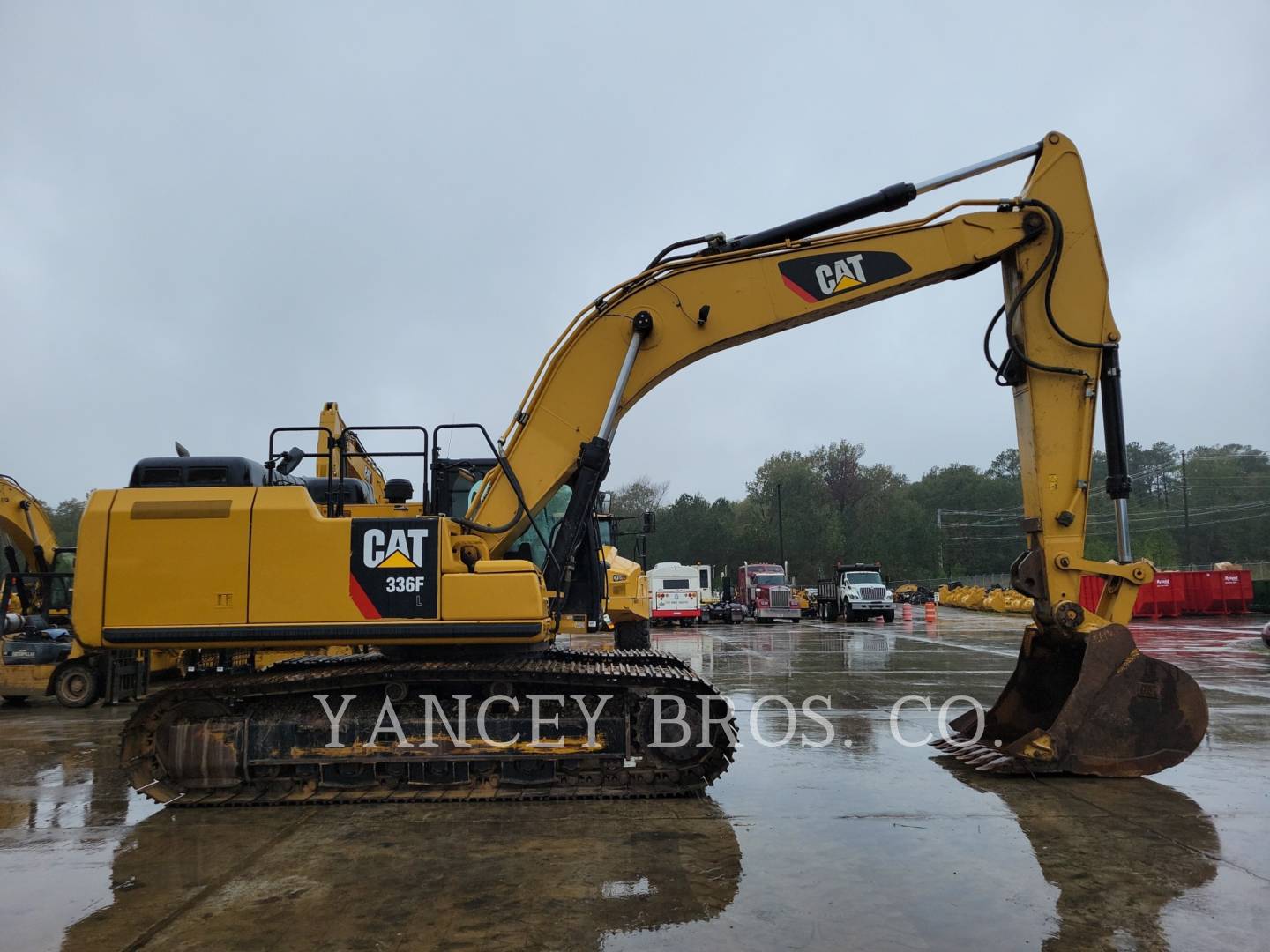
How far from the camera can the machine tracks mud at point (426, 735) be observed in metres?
6.29

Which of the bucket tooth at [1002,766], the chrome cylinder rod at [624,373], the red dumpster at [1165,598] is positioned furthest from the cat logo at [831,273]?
the red dumpster at [1165,598]

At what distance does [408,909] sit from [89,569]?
3653 millimetres

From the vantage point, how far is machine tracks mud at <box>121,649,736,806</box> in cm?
629

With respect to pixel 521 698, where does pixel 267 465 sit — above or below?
above

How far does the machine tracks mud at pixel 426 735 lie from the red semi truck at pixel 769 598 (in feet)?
102

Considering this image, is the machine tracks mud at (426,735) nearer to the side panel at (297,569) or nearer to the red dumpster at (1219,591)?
the side panel at (297,569)

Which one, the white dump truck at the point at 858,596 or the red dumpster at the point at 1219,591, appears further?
the white dump truck at the point at 858,596

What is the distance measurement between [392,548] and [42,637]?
376 inches

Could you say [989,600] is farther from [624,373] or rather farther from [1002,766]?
[624,373]

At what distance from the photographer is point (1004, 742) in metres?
7.29

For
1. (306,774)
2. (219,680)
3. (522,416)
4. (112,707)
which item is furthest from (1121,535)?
(112,707)

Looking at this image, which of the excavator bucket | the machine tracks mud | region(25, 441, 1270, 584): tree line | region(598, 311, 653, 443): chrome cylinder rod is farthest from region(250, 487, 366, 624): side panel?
region(25, 441, 1270, 584): tree line

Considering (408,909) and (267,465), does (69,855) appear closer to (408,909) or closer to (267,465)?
(408,909)

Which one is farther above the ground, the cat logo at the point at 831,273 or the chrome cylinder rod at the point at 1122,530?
the cat logo at the point at 831,273
